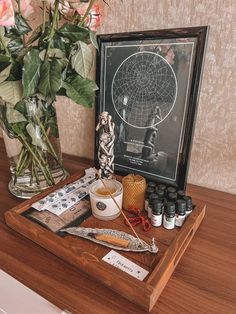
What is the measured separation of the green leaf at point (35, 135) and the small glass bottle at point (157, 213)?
360 millimetres

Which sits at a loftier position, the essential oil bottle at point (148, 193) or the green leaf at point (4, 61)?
the green leaf at point (4, 61)

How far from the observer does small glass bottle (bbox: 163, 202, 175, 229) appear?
59 centimetres

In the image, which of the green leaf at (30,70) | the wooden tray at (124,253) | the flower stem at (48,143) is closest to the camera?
the wooden tray at (124,253)

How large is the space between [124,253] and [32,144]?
15.5 inches

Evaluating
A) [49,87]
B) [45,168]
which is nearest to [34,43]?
[49,87]

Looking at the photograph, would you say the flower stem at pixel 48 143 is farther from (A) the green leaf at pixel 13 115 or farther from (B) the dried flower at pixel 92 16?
(B) the dried flower at pixel 92 16

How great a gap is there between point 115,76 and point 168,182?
0.37m

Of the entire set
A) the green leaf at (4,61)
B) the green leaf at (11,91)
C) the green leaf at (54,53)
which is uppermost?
the green leaf at (54,53)

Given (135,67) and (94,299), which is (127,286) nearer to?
(94,299)

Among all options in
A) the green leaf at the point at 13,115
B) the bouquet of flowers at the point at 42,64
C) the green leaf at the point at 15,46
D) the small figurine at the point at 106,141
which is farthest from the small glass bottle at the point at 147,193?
the green leaf at the point at 15,46

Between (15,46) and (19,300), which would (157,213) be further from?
(15,46)

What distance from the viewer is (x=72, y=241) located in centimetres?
56

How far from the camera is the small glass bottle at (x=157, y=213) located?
595 millimetres

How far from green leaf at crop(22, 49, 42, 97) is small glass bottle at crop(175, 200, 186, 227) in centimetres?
44
